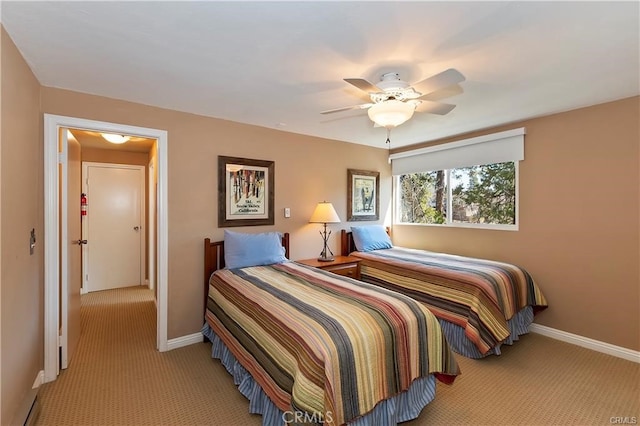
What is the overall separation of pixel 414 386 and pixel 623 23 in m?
2.39

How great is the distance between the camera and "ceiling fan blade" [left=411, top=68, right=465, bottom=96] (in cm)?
173

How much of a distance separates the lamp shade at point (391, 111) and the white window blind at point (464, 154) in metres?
2.07

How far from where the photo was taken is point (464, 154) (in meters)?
3.97

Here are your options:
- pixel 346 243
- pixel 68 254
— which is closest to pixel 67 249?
pixel 68 254

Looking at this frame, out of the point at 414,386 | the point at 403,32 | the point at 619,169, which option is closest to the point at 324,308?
the point at 414,386

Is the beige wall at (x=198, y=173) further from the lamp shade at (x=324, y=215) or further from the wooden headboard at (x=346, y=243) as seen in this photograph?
the wooden headboard at (x=346, y=243)

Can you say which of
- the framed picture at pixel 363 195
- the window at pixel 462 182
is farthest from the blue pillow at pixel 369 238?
the window at pixel 462 182

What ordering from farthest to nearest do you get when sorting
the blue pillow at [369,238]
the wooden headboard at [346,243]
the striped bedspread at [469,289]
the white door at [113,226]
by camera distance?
the white door at [113,226] → the wooden headboard at [346,243] → the blue pillow at [369,238] → the striped bedspread at [469,289]

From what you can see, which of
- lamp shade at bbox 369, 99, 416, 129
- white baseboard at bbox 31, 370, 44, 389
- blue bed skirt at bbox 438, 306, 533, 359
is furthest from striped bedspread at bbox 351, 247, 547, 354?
white baseboard at bbox 31, 370, 44, 389

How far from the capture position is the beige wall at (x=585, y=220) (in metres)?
2.76

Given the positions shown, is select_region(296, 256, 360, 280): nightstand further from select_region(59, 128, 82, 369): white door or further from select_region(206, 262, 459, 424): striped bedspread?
select_region(59, 128, 82, 369): white door

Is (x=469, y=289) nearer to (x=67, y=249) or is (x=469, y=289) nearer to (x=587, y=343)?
(x=587, y=343)

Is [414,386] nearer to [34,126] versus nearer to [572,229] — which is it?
[572,229]

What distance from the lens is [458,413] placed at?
2.04m
